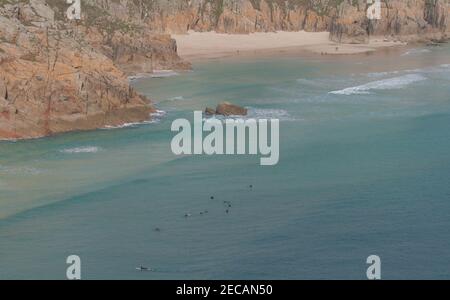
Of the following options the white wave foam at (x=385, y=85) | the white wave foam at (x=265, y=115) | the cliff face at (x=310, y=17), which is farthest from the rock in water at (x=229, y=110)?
the cliff face at (x=310, y=17)

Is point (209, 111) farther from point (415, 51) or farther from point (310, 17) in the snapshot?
point (310, 17)

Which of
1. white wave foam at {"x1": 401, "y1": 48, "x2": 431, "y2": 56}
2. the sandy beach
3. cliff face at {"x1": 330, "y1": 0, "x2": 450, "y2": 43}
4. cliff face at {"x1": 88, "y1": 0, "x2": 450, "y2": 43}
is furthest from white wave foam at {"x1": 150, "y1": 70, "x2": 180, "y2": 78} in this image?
cliff face at {"x1": 330, "y1": 0, "x2": 450, "y2": 43}

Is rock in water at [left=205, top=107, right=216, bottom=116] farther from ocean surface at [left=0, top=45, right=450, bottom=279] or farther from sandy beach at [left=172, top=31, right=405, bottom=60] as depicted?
sandy beach at [left=172, top=31, right=405, bottom=60]

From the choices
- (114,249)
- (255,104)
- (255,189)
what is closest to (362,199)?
(255,189)

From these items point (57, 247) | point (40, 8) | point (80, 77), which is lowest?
point (57, 247)

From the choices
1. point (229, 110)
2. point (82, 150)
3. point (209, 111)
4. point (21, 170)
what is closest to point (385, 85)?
point (229, 110)
